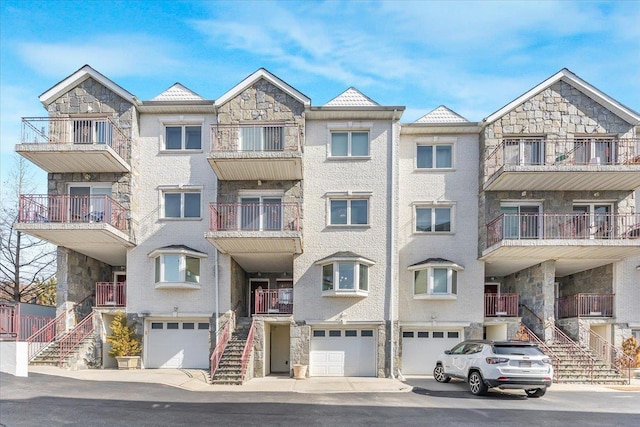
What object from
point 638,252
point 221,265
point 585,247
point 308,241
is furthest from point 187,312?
point 638,252

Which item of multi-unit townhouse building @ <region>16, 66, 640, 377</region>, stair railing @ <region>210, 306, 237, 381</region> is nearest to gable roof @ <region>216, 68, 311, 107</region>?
multi-unit townhouse building @ <region>16, 66, 640, 377</region>

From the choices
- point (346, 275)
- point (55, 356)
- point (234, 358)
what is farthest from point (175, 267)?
point (346, 275)

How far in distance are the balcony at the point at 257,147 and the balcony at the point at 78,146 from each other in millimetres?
3659

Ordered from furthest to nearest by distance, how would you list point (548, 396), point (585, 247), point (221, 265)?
point (221, 265) → point (585, 247) → point (548, 396)

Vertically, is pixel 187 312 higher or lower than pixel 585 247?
lower

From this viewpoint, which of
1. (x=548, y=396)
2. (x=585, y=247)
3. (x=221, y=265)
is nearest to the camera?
(x=548, y=396)

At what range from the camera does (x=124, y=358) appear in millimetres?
20156

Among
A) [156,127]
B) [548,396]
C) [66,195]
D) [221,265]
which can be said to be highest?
[156,127]

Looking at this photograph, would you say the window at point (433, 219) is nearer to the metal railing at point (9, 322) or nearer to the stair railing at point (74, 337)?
the stair railing at point (74, 337)

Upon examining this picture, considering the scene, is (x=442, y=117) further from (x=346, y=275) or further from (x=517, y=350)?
(x=517, y=350)

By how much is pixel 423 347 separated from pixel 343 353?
3301 mm

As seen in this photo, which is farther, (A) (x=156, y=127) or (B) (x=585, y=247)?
(A) (x=156, y=127)

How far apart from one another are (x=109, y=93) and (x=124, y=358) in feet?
33.5

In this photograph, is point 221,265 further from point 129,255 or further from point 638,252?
point 638,252
